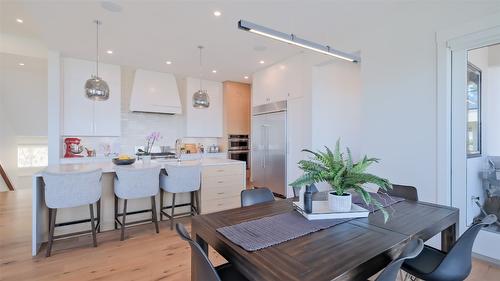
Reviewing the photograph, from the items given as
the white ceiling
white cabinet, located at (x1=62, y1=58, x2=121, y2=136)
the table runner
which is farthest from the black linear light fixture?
white cabinet, located at (x1=62, y1=58, x2=121, y2=136)

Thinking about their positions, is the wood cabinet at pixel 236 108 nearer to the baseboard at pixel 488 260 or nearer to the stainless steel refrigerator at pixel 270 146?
the stainless steel refrigerator at pixel 270 146

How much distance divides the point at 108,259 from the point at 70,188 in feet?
2.68

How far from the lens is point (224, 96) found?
6.34 metres

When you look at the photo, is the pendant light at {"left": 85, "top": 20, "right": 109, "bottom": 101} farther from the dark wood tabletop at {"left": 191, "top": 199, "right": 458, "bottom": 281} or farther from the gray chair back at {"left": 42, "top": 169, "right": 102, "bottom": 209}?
the dark wood tabletop at {"left": 191, "top": 199, "right": 458, "bottom": 281}

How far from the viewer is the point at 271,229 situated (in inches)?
52.1

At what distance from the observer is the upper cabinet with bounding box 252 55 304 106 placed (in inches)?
172

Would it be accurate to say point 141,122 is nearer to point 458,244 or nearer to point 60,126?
point 60,126

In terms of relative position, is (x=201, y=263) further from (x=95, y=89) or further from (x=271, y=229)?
(x=95, y=89)

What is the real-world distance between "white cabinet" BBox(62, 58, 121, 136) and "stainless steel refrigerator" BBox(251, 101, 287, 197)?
3010 mm

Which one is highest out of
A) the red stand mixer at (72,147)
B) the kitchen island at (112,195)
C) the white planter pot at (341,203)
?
the red stand mixer at (72,147)

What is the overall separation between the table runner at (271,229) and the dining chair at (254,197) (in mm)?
437

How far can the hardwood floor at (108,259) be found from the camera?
2.09m

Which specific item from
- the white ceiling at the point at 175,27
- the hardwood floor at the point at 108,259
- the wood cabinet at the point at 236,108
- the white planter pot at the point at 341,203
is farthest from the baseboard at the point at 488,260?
the wood cabinet at the point at 236,108

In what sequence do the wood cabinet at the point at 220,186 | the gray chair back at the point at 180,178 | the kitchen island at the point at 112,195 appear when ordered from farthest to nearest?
1. the wood cabinet at the point at 220,186
2. the gray chair back at the point at 180,178
3. the kitchen island at the point at 112,195
